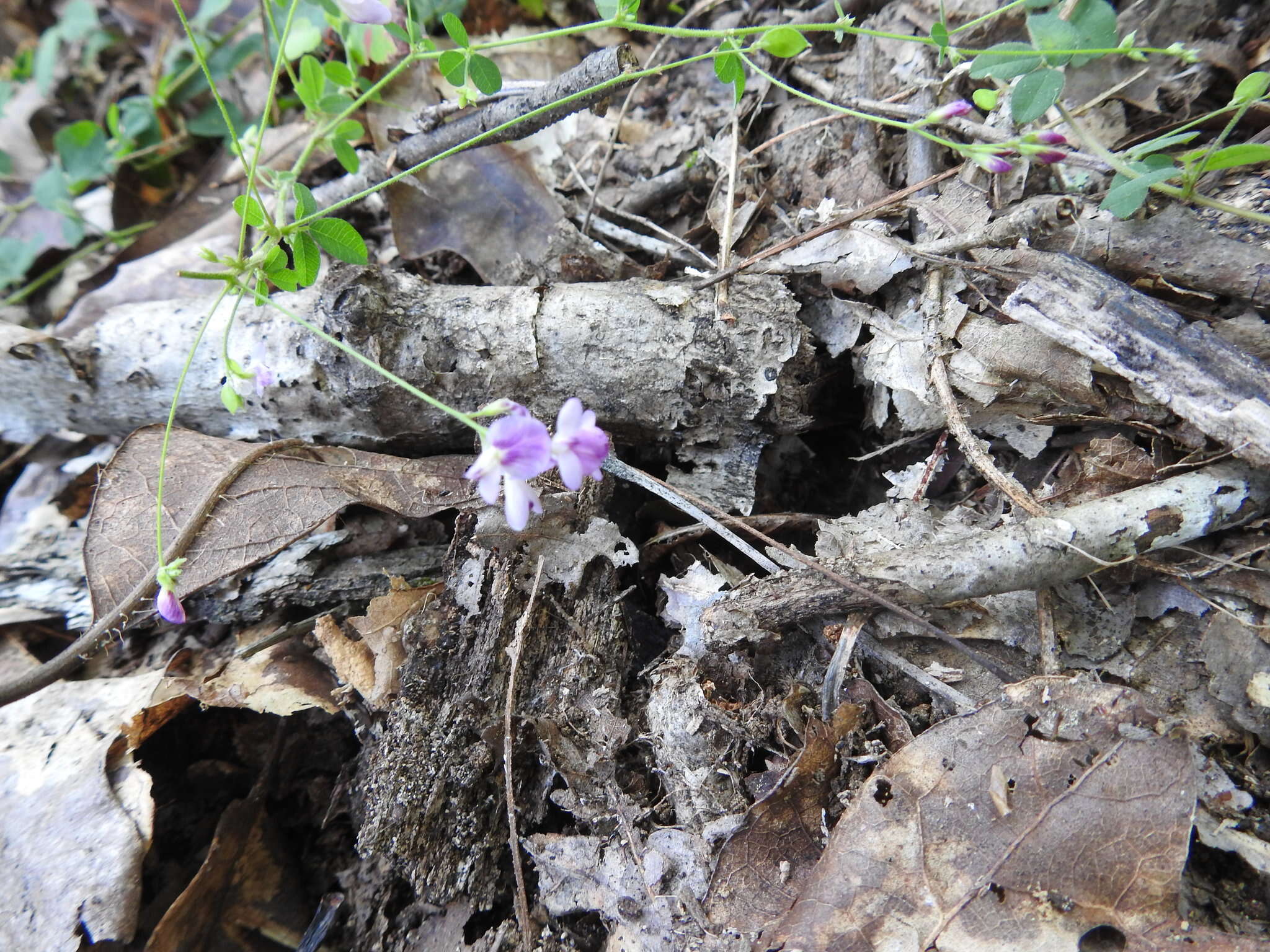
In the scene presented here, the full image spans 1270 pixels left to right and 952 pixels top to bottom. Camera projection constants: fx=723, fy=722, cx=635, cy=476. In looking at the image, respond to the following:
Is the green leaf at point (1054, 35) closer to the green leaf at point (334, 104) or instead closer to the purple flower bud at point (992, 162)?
the purple flower bud at point (992, 162)

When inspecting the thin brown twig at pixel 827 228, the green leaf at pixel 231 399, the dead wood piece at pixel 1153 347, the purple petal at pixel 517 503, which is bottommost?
the dead wood piece at pixel 1153 347

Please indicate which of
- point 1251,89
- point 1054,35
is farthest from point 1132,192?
point 1054,35

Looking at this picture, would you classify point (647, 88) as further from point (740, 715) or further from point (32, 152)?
point (32, 152)

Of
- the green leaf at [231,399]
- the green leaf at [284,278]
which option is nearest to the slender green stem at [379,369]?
the green leaf at [284,278]

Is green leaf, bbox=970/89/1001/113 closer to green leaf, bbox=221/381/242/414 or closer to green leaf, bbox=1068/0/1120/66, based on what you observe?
green leaf, bbox=1068/0/1120/66

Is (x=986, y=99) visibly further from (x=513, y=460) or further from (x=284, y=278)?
(x=284, y=278)

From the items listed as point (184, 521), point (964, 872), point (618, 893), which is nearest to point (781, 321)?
point (964, 872)

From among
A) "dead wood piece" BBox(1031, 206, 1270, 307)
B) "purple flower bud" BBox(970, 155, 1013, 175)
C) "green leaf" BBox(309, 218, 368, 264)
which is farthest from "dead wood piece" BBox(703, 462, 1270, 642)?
"green leaf" BBox(309, 218, 368, 264)
